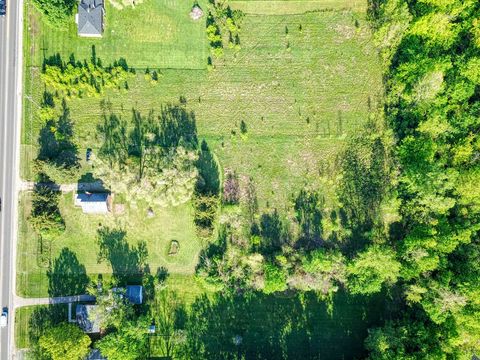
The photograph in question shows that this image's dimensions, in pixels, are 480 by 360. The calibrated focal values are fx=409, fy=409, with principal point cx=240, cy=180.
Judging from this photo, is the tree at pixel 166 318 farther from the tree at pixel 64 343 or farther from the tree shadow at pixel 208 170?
the tree shadow at pixel 208 170

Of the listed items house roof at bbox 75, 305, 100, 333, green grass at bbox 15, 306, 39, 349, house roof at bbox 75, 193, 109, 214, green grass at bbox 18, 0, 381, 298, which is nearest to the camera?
house roof at bbox 75, 305, 100, 333

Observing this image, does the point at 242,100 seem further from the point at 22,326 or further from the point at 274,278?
the point at 22,326

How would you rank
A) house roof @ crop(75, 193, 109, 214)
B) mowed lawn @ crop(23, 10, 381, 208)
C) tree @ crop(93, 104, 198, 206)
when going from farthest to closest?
mowed lawn @ crop(23, 10, 381, 208) → tree @ crop(93, 104, 198, 206) → house roof @ crop(75, 193, 109, 214)

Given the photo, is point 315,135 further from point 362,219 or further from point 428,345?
point 428,345

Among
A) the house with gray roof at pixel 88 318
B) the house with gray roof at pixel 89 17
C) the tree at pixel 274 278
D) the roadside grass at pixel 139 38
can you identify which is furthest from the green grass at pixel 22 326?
the house with gray roof at pixel 89 17

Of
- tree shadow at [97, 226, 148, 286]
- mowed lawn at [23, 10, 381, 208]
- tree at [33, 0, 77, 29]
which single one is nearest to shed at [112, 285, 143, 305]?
tree shadow at [97, 226, 148, 286]

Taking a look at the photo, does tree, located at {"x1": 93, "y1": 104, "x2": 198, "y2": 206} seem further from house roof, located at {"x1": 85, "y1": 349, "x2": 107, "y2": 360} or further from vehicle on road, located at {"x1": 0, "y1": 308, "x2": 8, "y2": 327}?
vehicle on road, located at {"x1": 0, "y1": 308, "x2": 8, "y2": 327}

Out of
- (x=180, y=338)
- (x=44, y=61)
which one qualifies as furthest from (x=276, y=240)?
(x=44, y=61)
